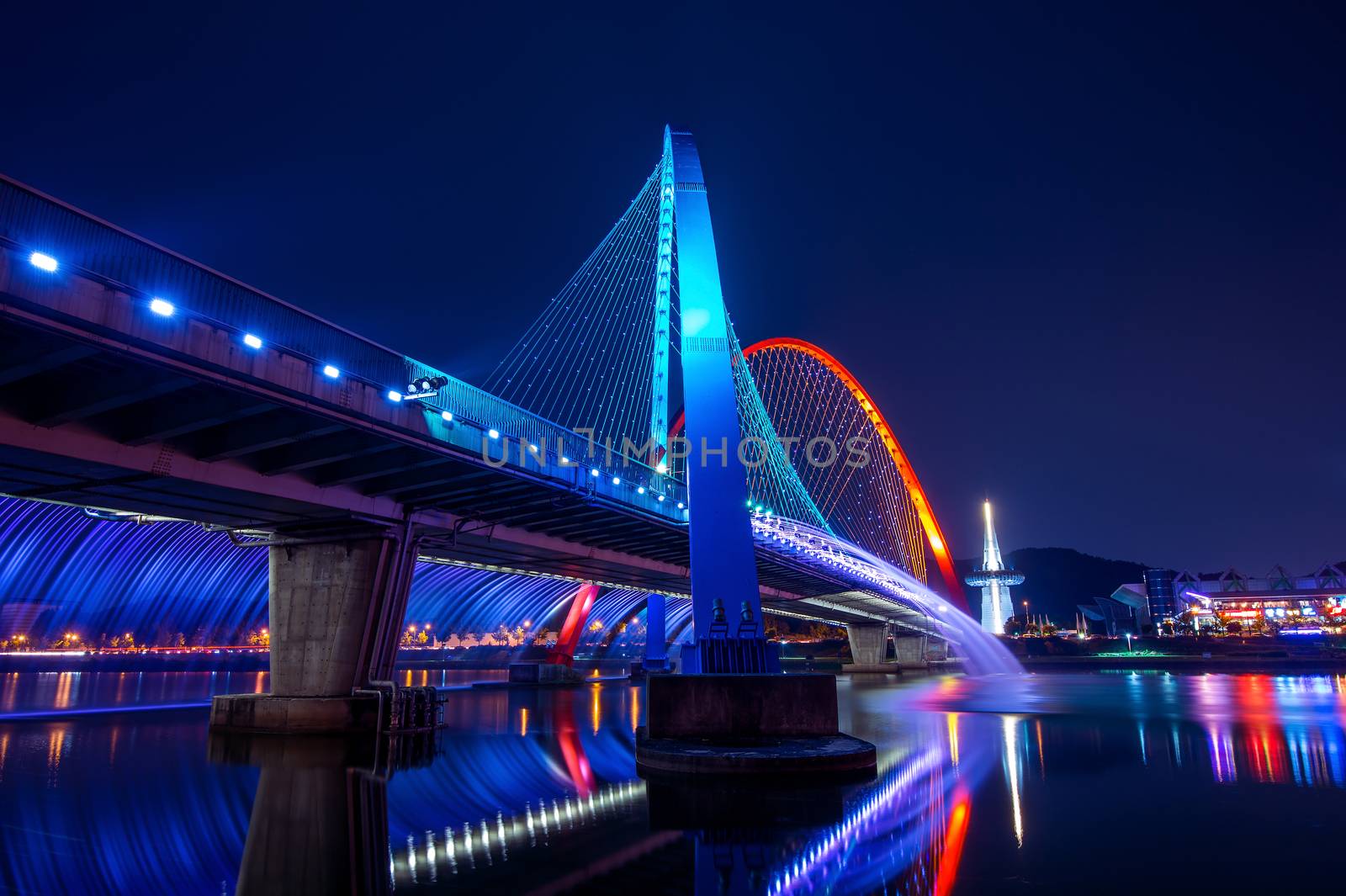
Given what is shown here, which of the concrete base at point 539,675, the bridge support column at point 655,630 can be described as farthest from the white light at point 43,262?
the bridge support column at point 655,630

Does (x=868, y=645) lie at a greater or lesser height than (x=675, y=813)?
lesser

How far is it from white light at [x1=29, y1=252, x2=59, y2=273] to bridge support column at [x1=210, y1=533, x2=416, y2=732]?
11.3 metres

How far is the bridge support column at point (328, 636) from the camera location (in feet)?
65.4

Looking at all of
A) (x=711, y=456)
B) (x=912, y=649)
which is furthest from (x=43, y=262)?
(x=912, y=649)

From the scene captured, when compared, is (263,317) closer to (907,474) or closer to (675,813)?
(675,813)

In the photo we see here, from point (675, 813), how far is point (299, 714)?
44.1 feet

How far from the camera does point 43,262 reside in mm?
10766

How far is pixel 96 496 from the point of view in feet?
58.7

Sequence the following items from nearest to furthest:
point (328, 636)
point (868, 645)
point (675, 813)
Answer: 1. point (675, 813)
2. point (328, 636)
3. point (868, 645)

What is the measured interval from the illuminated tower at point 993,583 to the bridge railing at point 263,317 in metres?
104

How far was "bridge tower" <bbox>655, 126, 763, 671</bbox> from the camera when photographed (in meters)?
18.8

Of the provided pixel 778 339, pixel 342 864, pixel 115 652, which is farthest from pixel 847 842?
pixel 115 652

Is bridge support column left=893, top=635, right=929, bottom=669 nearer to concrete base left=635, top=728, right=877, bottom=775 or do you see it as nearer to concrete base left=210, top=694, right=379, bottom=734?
concrete base left=210, top=694, right=379, bottom=734

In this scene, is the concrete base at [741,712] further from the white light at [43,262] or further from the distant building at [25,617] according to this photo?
the distant building at [25,617]
